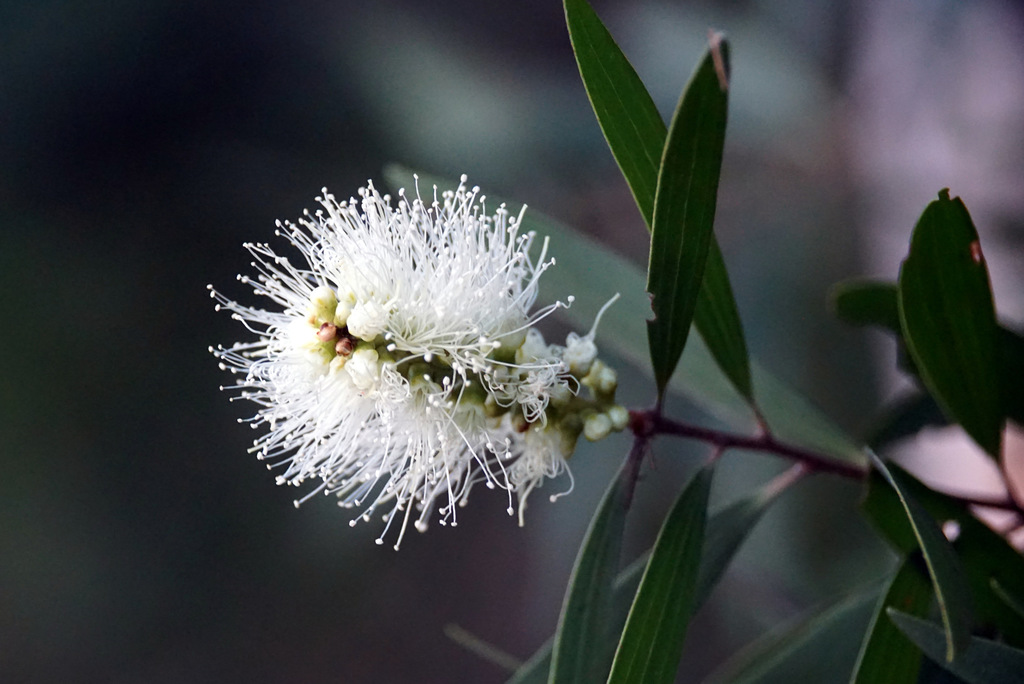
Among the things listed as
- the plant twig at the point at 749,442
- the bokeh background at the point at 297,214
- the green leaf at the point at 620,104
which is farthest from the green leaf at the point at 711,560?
the bokeh background at the point at 297,214

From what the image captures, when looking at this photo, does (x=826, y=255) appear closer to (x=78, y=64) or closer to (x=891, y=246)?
(x=891, y=246)

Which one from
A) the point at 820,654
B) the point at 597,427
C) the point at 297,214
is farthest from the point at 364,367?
the point at 297,214

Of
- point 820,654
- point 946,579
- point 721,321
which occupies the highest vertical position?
point 721,321

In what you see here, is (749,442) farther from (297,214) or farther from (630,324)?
(297,214)

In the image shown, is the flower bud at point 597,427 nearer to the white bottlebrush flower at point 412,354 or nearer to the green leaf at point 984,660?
the white bottlebrush flower at point 412,354

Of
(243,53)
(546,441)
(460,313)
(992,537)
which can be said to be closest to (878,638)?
(992,537)

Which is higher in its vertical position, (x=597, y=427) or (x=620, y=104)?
(x=620, y=104)

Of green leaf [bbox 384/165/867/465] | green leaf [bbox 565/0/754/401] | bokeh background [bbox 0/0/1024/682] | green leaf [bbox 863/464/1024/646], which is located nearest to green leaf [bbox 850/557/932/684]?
green leaf [bbox 863/464/1024/646]
